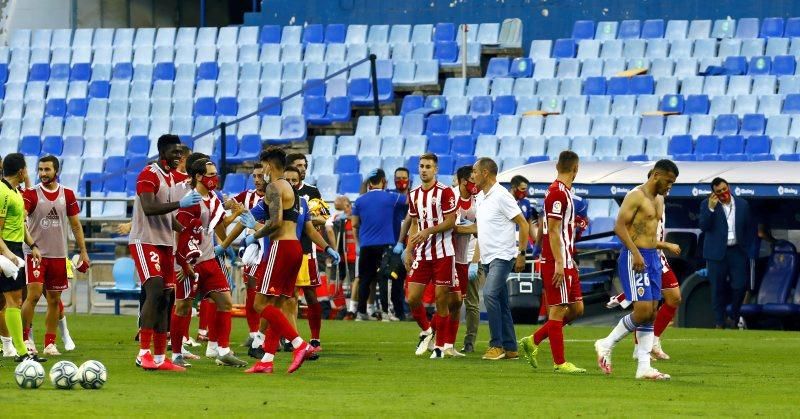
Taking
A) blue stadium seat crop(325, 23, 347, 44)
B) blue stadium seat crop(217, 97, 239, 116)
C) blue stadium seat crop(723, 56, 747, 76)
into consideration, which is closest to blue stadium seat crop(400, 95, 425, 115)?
blue stadium seat crop(325, 23, 347, 44)

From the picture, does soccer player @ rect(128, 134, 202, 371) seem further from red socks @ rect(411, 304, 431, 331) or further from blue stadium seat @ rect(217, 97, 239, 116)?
blue stadium seat @ rect(217, 97, 239, 116)

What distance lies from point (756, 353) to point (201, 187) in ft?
19.0

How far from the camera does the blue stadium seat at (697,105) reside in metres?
28.9

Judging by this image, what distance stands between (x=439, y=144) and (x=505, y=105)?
162 cm

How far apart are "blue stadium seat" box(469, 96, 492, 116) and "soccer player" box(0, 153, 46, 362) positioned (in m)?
16.4

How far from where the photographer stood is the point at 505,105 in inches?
1215

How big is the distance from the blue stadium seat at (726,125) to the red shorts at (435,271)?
12.8 meters

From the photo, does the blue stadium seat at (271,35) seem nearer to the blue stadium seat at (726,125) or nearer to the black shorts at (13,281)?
the blue stadium seat at (726,125)

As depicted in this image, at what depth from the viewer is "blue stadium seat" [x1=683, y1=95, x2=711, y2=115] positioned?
28.9 meters

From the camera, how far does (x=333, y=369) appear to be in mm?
14375

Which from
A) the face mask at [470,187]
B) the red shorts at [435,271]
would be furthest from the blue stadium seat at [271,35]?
the red shorts at [435,271]

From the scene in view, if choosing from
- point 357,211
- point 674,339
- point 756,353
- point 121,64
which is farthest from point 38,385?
point 121,64

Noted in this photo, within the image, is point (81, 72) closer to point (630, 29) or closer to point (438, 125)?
point (438, 125)

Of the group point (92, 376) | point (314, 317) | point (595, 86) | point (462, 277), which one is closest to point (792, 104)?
point (595, 86)
